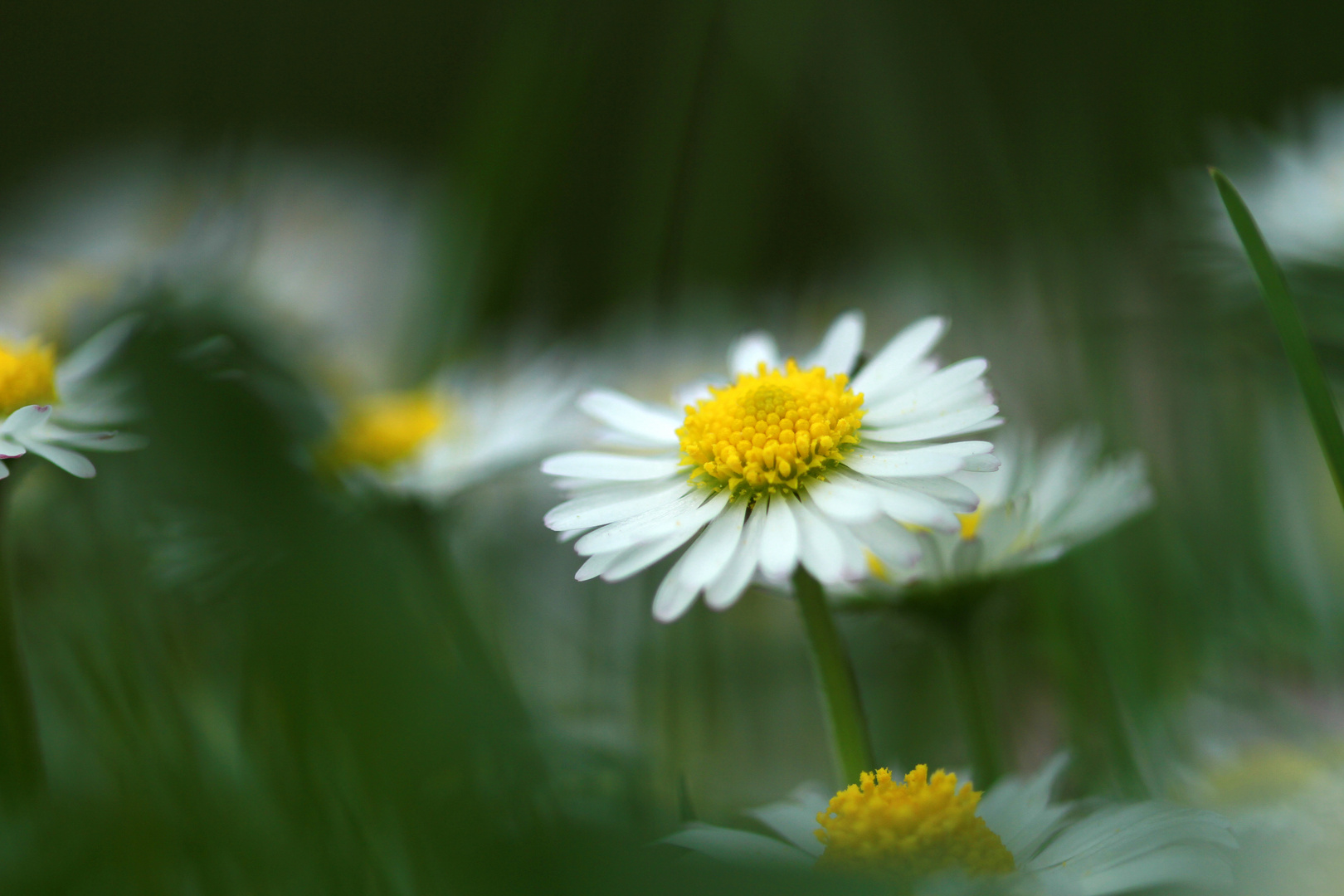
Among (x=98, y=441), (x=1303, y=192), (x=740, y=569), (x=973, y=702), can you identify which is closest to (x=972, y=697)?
(x=973, y=702)

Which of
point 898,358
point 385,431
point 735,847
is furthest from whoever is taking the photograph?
point 385,431

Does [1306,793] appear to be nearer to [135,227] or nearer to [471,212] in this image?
[471,212]

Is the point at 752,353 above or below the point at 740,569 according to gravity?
above

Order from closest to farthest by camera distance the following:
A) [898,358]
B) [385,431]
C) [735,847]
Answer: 1. [735,847]
2. [898,358]
3. [385,431]

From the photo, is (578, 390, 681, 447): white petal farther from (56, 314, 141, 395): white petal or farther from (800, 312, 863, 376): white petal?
(56, 314, 141, 395): white petal

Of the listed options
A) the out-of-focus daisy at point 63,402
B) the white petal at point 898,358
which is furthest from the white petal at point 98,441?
the white petal at point 898,358

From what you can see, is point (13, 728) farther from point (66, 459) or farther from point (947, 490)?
point (947, 490)

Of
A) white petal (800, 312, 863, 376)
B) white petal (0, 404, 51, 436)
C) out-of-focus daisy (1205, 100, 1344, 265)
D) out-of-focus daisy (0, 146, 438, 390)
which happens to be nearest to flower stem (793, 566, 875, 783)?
white petal (800, 312, 863, 376)
